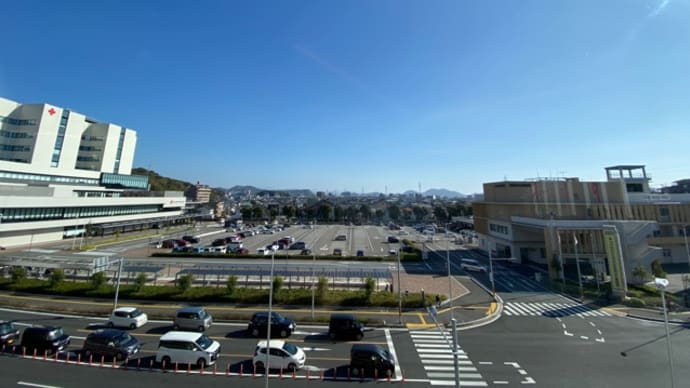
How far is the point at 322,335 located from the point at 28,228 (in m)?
55.7

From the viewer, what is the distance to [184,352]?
44.0 feet

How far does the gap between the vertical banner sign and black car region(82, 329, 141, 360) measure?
39.0m

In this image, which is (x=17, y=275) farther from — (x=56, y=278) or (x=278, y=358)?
(x=278, y=358)

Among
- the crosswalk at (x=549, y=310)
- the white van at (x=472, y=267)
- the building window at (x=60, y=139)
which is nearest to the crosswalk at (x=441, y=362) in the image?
the crosswalk at (x=549, y=310)

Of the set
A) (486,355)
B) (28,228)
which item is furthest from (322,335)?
(28,228)

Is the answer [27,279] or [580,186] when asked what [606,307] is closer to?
[580,186]

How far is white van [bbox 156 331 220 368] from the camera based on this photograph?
1338 centimetres

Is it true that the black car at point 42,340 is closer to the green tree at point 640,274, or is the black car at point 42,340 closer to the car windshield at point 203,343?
the car windshield at point 203,343

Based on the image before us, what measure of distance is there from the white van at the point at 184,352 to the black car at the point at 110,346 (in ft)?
5.86

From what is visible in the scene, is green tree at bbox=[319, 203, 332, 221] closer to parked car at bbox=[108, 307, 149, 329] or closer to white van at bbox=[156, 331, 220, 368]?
parked car at bbox=[108, 307, 149, 329]

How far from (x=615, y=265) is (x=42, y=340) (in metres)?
44.0

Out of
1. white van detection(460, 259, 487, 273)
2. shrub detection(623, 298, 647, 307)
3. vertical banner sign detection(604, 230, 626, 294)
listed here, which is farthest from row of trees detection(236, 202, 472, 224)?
shrub detection(623, 298, 647, 307)

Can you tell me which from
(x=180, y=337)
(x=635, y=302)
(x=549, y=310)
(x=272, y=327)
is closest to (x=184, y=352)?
(x=180, y=337)

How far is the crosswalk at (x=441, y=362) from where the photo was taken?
506 inches
